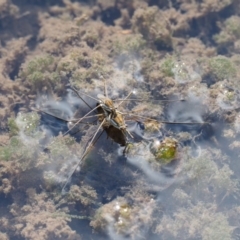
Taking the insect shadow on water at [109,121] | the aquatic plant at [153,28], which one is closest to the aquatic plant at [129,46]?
the aquatic plant at [153,28]

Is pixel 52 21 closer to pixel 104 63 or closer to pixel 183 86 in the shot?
pixel 104 63

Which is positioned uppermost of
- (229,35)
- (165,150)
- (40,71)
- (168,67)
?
(229,35)

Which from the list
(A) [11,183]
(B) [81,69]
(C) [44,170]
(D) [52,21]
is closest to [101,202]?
(C) [44,170]

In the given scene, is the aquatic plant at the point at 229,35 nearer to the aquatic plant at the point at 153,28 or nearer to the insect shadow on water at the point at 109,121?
the aquatic plant at the point at 153,28

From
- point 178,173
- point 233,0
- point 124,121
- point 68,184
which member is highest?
point 233,0

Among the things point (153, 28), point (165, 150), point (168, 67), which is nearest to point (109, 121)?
point (165, 150)

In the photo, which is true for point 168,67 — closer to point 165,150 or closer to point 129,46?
point 129,46

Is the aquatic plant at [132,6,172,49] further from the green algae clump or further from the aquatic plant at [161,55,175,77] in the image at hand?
the green algae clump

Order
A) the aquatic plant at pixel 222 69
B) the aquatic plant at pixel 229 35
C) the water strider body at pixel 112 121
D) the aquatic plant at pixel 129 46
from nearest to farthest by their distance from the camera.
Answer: the water strider body at pixel 112 121 < the aquatic plant at pixel 222 69 < the aquatic plant at pixel 129 46 < the aquatic plant at pixel 229 35
